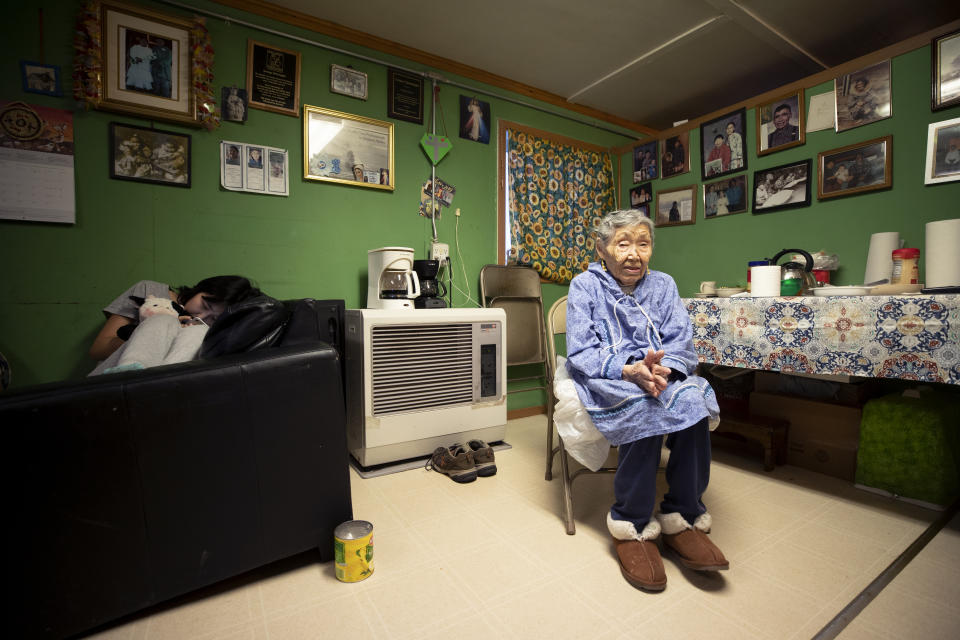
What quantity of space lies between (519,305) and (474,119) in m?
1.32

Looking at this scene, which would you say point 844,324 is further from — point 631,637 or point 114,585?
point 114,585

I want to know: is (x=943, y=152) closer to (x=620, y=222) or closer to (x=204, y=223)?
(x=620, y=222)

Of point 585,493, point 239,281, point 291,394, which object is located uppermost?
point 239,281

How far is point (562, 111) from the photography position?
334cm

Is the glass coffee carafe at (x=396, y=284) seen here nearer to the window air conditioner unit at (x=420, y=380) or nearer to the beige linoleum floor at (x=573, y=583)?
the window air conditioner unit at (x=420, y=380)

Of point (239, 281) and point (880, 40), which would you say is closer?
point (239, 281)

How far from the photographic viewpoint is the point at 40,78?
182 centimetres

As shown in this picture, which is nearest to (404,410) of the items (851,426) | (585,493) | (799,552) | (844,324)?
(585,493)

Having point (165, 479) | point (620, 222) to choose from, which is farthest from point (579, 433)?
point (165, 479)

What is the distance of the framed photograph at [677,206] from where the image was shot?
9.98 ft

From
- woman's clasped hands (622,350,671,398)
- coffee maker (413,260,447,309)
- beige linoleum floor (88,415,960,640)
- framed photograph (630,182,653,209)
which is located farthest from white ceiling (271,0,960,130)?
beige linoleum floor (88,415,960,640)

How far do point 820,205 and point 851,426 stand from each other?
4.12 feet

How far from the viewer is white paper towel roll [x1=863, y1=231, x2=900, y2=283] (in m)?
2.05

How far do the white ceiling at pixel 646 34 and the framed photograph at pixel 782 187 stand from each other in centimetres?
74
